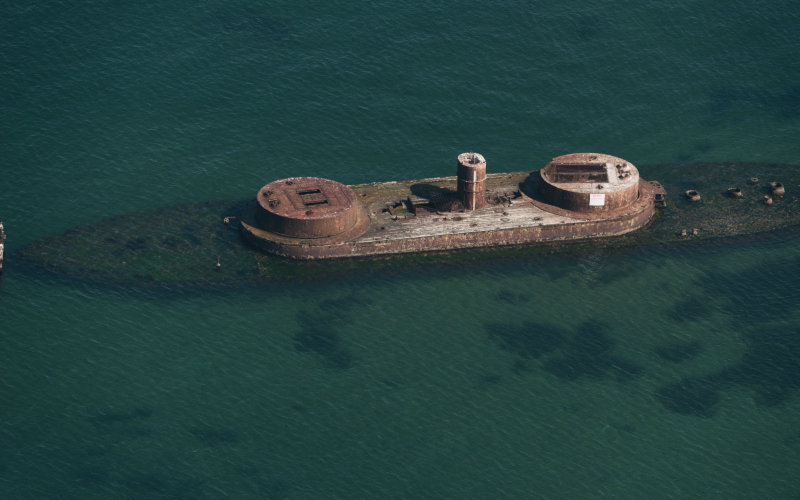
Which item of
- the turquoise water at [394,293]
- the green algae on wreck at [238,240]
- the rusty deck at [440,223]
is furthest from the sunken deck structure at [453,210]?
the turquoise water at [394,293]

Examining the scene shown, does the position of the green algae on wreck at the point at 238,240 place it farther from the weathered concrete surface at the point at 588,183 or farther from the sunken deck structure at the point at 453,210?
the weathered concrete surface at the point at 588,183

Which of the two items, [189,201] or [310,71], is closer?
[189,201]

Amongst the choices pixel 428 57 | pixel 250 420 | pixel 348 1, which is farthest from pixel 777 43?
pixel 250 420

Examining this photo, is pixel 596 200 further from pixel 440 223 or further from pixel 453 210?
pixel 440 223

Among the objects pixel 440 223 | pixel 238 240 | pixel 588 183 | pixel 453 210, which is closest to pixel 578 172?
pixel 588 183

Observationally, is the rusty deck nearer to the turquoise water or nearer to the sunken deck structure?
the sunken deck structure

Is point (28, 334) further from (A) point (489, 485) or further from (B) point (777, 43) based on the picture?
(B) point (777, 43)
